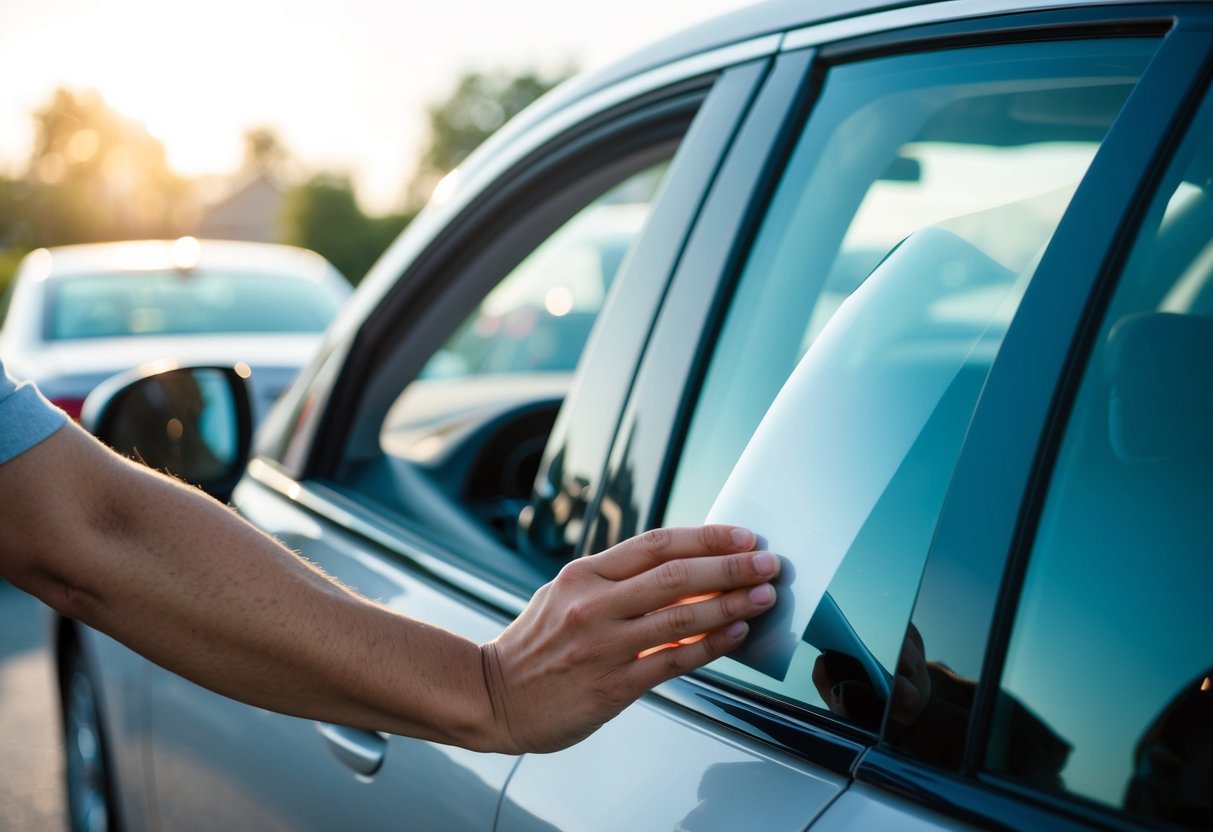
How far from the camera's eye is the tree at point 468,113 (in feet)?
242

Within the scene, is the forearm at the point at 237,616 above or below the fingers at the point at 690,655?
above

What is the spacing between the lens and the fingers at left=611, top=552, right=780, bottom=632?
114cm

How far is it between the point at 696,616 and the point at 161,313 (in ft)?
22.4

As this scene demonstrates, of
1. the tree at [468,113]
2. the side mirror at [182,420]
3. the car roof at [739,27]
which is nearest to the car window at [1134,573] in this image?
the car roof at [739,27]

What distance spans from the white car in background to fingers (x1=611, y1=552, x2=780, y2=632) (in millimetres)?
4835

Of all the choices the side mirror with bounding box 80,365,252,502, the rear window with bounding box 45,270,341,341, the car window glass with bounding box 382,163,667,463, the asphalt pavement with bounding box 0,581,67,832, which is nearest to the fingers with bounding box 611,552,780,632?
the side mirror with bounding box 80,365,252,502

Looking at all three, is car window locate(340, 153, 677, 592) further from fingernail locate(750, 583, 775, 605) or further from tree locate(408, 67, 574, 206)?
tree locate(408, 67, 574, 206)

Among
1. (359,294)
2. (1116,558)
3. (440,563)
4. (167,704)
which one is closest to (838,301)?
(1116,558)

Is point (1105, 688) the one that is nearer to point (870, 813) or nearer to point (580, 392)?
point (870, 813)

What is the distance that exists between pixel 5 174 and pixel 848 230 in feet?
297

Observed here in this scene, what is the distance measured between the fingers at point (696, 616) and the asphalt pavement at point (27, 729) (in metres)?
2.71

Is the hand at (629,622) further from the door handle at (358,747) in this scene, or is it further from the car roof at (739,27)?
the car roof at (739,27)

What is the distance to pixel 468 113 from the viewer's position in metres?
75.6

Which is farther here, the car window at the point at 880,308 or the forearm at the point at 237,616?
the forearm at the point at 237,616
